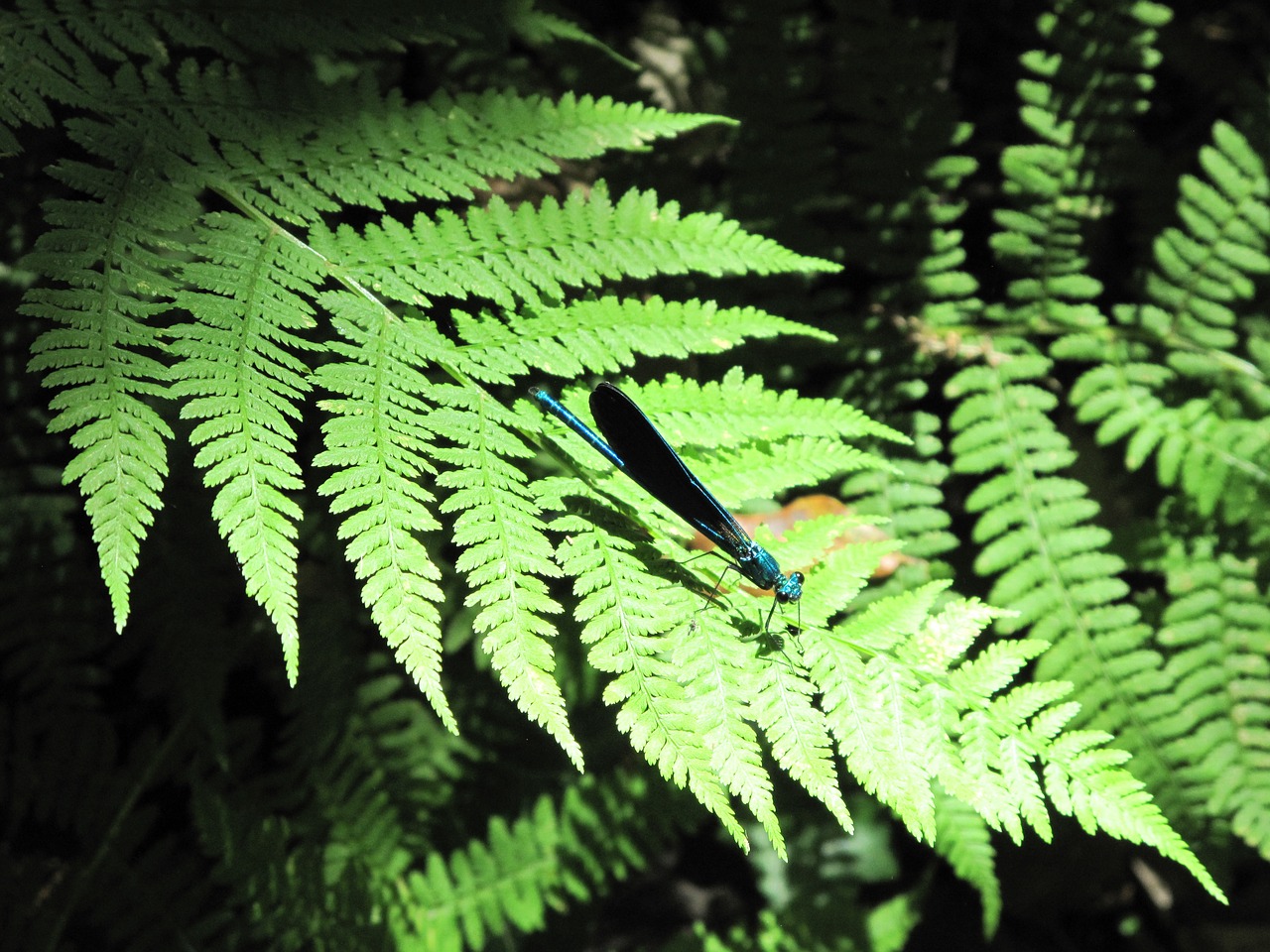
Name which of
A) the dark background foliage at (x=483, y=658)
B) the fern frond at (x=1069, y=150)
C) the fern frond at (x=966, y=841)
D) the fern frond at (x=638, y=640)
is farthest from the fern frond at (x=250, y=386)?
the fern frond at (x=1069, y=150)

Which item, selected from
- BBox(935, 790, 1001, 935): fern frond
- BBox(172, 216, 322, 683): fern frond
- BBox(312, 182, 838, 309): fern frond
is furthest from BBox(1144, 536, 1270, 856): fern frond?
BBox(172, 216, 322, 683): fern frond

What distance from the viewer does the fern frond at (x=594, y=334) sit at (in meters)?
1.73

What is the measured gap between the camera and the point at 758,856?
302cm

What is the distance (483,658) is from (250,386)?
1.36m

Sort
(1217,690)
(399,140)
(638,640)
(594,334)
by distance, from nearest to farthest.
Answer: (638,640) → (594,334) → (399,140) → (1217,690)

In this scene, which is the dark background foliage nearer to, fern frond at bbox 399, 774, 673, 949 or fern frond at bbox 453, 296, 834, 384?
fern frond at bbox 399, 774, 673, 949

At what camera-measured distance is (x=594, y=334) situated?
1.79m

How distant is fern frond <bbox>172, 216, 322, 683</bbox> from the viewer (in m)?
1.38

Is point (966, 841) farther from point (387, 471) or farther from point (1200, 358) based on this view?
point (387, 471)

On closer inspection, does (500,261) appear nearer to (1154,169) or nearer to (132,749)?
(132,749)

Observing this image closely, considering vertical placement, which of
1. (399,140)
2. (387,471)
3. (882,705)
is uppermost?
(399,140)

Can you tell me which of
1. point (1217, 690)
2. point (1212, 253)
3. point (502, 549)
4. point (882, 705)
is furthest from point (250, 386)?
point (1212, 253)

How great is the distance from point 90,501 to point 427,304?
66 centimetres

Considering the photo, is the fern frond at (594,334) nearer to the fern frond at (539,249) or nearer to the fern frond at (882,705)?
the fern frond at (539,249)
